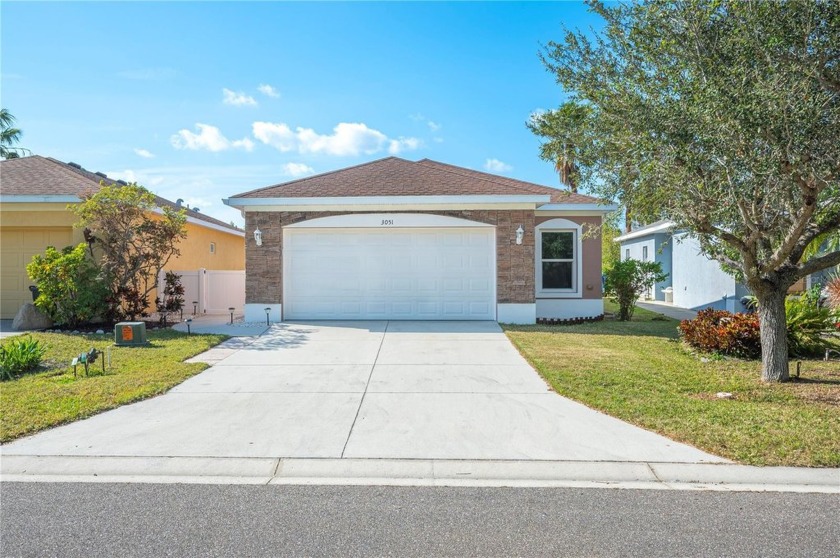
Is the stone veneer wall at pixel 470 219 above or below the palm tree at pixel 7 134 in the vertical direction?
below

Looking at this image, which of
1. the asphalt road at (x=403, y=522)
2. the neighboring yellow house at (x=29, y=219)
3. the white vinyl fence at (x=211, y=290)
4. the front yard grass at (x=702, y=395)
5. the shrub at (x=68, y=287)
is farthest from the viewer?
the white vinyl fence at (x=211, y=290)

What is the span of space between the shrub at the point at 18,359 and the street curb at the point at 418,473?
3.83m

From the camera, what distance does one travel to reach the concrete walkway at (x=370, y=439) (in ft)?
13.8

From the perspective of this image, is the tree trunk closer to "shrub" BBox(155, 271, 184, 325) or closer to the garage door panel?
"shrub" BBox(155, 271, 184, 325)

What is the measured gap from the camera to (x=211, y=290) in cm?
1611

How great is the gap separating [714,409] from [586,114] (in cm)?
468

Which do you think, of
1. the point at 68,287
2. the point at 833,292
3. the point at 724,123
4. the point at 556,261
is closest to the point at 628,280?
the point at 556,261

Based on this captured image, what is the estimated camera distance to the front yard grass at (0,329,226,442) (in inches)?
217

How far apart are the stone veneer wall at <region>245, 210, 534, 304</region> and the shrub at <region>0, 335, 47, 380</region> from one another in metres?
5.53

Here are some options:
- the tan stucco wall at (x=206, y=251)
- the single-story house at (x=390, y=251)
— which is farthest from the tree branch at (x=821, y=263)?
the tan stucco wall at (x=206, y=251)

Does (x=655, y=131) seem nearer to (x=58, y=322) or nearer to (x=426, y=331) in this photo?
(x=426, y=331)

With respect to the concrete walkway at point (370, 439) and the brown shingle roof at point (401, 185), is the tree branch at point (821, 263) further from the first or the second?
the brown shingle roof at point (401, 185)

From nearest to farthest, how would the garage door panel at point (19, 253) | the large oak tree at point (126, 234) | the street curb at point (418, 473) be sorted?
the street curb at point (418, 473), the large oak tree at point (126, 234), the garage door panel at point (19, 253)

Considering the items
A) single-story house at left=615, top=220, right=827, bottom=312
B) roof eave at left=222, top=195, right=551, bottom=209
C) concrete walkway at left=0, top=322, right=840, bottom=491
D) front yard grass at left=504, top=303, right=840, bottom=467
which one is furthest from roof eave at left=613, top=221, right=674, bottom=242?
concrete walkway at left=0, top=322, right=840, bottom=491
